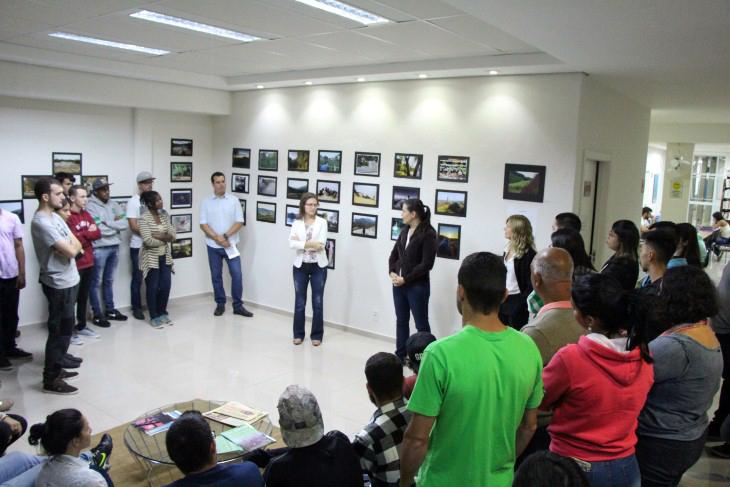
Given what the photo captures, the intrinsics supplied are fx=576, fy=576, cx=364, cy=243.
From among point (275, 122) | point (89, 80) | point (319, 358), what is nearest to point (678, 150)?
point (275, 122)

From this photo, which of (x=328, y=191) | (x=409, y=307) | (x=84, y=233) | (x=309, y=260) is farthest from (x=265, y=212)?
(x=409, y=307)

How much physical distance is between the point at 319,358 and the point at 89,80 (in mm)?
4281

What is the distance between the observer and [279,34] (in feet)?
16.3

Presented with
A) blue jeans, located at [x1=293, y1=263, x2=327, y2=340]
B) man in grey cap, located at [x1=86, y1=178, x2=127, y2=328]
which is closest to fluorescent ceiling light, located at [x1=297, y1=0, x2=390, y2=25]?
blue jeans, located at [x1=293, y1=263, x2=327, y2=340]

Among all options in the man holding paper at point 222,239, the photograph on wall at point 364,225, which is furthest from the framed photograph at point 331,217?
the man holding paper at point 222,239

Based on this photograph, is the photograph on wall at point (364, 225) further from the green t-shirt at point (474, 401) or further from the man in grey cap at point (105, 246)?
the green t-shirt at point (474, 401)

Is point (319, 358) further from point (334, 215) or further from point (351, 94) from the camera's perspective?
point (351, 94)

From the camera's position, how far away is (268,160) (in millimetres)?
7984

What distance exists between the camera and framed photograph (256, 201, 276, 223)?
8023 mm

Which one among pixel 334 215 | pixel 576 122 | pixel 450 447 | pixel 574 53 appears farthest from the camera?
pixel 334 215

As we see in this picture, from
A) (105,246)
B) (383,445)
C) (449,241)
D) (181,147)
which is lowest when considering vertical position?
A: (383,445)

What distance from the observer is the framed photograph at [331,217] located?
7309 millimetres

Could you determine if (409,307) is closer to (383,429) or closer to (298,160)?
(298,160)

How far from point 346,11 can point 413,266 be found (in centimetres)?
268
